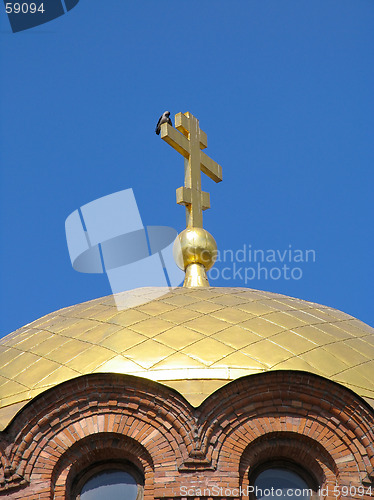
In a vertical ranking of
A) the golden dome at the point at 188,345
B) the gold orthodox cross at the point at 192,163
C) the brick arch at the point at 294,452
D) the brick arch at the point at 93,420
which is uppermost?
the gold orthodox cross at the point at 192,163

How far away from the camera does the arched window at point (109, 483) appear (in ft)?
35.4

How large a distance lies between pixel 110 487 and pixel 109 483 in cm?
4

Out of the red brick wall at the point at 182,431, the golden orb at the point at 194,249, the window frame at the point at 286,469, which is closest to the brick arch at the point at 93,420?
the red brick wall at the point at 182,431

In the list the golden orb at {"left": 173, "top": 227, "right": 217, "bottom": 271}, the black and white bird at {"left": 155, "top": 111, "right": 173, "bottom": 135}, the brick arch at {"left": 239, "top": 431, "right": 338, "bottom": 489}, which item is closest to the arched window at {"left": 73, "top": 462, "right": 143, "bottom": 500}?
the brick arch at {"left": 239, "top": 431, "right": 338, "bottom": 489}

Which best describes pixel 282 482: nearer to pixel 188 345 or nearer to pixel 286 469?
pixel 286 469

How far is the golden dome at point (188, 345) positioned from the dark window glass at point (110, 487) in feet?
3.00

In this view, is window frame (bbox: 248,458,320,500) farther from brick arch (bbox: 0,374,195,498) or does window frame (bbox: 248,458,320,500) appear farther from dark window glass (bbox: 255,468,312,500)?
brick arch (bbox: 0,374,195,498)

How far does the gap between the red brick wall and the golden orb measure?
308cm

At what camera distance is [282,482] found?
10.9m

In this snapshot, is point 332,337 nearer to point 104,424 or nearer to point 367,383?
point 367,383

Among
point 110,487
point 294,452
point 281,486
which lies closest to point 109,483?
point 110,487

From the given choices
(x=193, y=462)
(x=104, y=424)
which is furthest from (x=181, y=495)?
(x=104, y=424)

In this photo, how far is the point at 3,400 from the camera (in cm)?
1107

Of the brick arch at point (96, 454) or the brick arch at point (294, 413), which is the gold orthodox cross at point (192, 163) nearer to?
the brick arch at point (294, 413)
